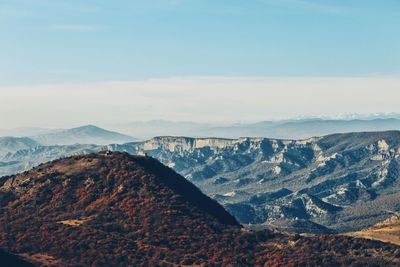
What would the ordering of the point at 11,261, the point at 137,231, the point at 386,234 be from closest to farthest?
the point at 11,261, the point at 137,231, the point at 386,234

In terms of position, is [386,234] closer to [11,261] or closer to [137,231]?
[137,231]

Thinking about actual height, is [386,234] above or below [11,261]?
above

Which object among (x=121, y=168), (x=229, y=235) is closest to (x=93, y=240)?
(x=229, y=235)

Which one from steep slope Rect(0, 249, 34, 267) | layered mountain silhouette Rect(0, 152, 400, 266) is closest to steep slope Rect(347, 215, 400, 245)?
layered mountain silhouette Rect(0, 152, 400, 266)

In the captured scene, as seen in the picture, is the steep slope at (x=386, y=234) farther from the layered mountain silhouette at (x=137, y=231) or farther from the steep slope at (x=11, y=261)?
the steep slope at (x=11, y=261)

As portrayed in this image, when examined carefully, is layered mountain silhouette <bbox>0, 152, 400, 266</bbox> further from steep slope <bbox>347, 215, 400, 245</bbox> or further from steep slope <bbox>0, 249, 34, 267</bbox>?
steep slope <bbox>347, 215, 400, 245</bbox>

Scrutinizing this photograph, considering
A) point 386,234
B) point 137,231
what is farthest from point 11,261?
point 386,234

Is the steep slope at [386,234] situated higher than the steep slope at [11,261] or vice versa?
the steep slope at [386,234]

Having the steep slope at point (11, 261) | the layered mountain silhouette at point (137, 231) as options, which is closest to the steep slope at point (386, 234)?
the layered mountain silhouette at point (137, 231)
